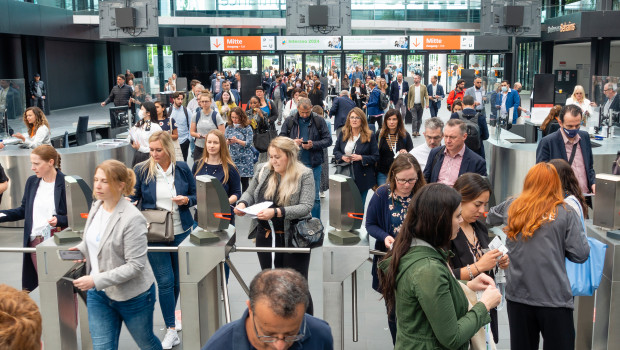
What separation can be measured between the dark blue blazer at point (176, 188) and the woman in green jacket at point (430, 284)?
102 inches

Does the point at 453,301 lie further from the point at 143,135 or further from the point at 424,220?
the point at 143,135

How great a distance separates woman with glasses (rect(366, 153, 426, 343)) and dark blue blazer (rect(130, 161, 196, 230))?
1.46m

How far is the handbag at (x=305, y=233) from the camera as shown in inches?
194

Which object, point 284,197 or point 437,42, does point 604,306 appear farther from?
point 437,42

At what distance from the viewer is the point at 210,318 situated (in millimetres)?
4469

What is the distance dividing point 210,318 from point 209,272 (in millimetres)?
343

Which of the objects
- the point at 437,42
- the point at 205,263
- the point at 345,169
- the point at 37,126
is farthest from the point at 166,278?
the point at 437,42

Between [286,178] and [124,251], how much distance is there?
1.51 m

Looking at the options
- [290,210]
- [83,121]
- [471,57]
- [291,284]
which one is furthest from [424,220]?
[471,57]

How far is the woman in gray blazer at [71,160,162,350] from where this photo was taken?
3.85m

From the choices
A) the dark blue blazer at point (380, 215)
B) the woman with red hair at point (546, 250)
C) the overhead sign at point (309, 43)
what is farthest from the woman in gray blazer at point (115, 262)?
the overhead sign at point (309, 43)

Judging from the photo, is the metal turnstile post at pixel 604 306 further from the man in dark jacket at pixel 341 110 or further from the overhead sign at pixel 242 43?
the overhead sign at pixel 242 43

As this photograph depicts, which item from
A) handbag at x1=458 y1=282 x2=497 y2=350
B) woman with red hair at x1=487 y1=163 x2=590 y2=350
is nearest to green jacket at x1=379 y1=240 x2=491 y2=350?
handbag at x1=458 y1=282 x2=497 y2=350

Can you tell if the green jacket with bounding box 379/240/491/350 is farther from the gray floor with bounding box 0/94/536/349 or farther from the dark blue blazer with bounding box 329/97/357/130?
the dark blue blazer with bounding box 329/97/357/130
